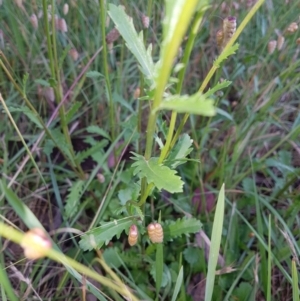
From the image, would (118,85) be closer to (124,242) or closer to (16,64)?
(16,64)

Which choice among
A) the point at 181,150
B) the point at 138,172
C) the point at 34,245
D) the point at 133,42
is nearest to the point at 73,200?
the point at 138,172

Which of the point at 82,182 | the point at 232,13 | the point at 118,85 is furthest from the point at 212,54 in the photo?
the point at 82,182

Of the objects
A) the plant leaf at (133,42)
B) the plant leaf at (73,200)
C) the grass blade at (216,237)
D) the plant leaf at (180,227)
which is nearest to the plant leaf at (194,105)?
the plant leaf at (133,42)

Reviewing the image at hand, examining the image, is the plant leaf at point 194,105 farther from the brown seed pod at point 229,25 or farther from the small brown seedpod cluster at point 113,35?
the small brown seedpod cluster at point 113,35

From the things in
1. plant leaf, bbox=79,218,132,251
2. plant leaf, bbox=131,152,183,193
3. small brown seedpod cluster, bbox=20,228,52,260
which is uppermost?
small brown seedpod cluster, bbox=20,228,52,260

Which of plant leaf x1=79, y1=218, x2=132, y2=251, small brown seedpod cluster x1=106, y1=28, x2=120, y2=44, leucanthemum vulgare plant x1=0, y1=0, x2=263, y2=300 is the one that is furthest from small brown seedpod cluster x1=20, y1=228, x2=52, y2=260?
small brown seedpod cluster x1=106, y1=28, x2=120, y2=44

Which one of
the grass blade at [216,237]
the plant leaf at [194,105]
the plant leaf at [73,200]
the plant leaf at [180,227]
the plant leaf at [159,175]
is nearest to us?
the plant leaf at [194,105]

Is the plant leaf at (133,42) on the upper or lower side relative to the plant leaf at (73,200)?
upper

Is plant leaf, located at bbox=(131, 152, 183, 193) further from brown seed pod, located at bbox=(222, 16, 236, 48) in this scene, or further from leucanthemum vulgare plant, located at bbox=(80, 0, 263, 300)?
brown seed pod, located at bbox=(222, 16, 236, 48)
